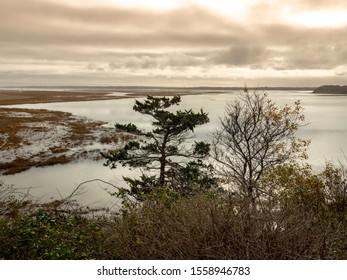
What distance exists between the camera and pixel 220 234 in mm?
5070

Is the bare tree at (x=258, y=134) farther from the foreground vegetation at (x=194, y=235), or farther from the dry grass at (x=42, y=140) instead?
the dry grass at (x=42, y=140)

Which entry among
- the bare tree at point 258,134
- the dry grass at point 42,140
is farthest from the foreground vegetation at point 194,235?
the dry grass at point 42,140

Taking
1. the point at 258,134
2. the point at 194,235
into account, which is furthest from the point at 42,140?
the point at 194,235

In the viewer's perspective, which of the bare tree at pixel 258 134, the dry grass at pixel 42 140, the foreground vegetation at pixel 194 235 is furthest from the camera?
the dry grass at pixel 42 140

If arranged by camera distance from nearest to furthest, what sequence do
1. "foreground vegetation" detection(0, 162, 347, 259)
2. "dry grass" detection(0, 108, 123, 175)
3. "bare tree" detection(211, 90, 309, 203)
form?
1. "foreground vegetation" detection(0, 162, 347, 259)
2. "bare tree" detection(211, 90, 309, 203)
3. "dry grass" detection(0, 108, 123, 175)

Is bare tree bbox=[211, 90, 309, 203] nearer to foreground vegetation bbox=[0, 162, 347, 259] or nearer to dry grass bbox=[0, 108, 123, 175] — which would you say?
foreground vegetation bbox=[0, 162, 347, 259]

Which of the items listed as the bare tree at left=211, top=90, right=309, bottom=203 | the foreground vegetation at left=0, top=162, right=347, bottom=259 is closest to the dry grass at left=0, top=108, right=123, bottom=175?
the bare tree at left=211, top=90, right=309, bottom=203

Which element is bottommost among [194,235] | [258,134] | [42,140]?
[42,140]

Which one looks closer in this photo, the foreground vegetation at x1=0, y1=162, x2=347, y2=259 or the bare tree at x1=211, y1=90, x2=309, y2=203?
the foreground vegetation at x1=0, y1=162, x2=347, y2=259

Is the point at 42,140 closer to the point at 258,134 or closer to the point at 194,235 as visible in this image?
the point at 258,134

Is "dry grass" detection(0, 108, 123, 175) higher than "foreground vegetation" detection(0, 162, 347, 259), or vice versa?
"foreground vegetation" detection(0, 162, 347, 259)

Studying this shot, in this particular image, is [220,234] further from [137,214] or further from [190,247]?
[137,214]

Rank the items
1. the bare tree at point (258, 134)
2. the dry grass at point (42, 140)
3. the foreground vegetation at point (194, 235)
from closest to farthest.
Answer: the foreground vegetation at point (194, 235) < the bare tree at point (258, 134) < the dry grass at point (42, 140)
